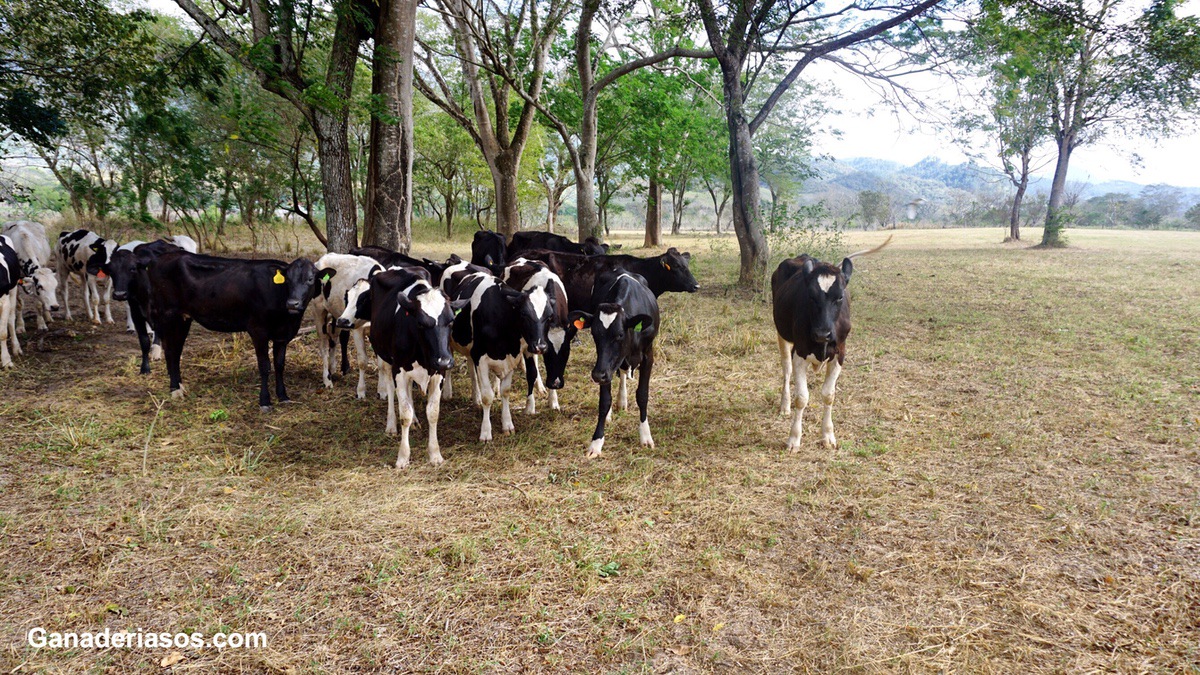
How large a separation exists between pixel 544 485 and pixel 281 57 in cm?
762

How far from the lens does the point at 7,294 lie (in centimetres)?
855

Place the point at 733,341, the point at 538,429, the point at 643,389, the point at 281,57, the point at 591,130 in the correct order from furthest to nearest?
the point at 591,130 → the point at 733,341 → the point at 281,57 → the point at 538,429 → the point at 643,389

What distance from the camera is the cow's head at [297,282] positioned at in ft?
23.6

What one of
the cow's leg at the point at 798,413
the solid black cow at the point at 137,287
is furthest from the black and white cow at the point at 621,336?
the solid black cow at the point at 137,287

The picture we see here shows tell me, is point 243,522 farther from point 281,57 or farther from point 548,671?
point 281,57

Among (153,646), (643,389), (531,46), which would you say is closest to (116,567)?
(153,646)

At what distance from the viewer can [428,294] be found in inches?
229

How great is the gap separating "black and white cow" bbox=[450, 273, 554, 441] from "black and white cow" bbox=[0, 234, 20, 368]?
678 centimetres

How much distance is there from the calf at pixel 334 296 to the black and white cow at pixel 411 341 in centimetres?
151

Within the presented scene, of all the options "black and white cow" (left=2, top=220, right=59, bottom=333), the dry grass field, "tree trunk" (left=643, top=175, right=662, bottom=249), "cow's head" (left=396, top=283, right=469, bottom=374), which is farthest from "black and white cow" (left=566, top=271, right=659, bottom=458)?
"tree trunk" (left=643, top=175, right=662, bottom=249)

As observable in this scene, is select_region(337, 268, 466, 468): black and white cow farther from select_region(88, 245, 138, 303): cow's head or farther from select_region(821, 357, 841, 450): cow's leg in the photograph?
select_region(88, 245, 138, 303): cow's head

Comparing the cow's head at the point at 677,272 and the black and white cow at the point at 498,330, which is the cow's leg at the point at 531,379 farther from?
the cow's head at the point at 677,272

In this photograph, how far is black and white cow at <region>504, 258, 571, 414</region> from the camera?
663 cm

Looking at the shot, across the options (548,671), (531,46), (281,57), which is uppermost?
(531,46)
